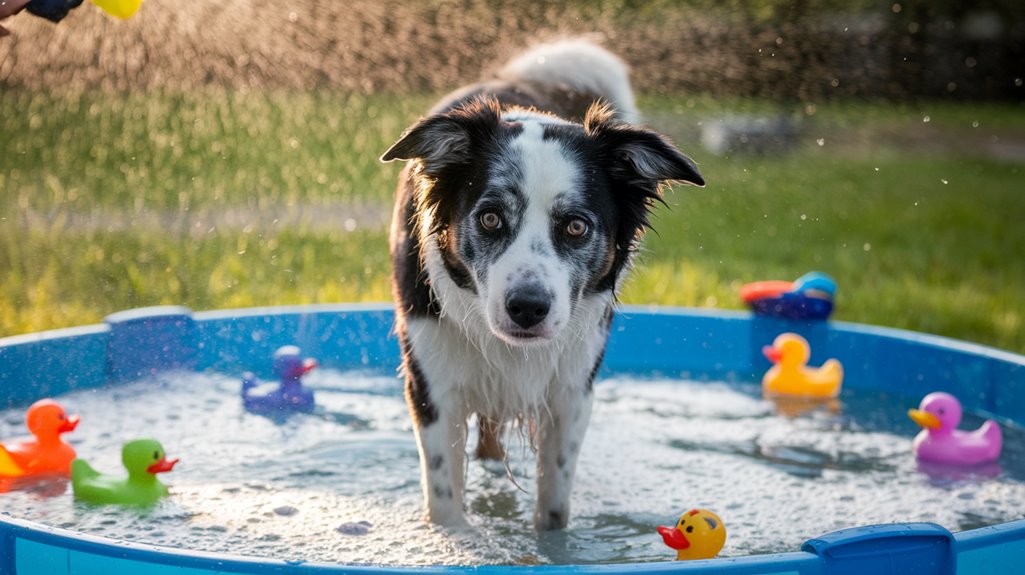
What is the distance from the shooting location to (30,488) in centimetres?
337

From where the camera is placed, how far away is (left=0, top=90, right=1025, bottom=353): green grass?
575 cm

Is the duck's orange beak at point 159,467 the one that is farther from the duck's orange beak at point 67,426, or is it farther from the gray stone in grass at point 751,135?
the gray stone in grass at point 751,135

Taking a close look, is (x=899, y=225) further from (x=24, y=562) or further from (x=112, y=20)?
(x=24, y=562)

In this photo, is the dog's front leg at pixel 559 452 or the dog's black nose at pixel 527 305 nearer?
the dog's black nose at pixel 527 305

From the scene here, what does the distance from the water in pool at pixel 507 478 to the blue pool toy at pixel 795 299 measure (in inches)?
15.2

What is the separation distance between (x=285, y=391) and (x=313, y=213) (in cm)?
317

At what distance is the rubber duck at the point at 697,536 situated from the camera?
108 inches

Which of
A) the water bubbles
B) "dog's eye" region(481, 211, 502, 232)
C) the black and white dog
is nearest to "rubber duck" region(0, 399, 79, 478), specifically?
the water bubbles

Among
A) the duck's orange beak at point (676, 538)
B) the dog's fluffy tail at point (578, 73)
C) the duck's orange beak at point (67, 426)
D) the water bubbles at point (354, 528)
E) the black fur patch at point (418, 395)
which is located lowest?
the water bubbles at point (354, 528)

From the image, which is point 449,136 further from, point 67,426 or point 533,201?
point 67,426

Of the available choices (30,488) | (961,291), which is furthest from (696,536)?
(961,291)

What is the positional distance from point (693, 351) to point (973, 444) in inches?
53.4

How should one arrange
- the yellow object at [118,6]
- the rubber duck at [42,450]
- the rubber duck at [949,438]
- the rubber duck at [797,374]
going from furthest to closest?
the rubber duck at [797,374] → the rubber duck at [949,438] → the rubber duck at [42,450] → the yellow object at [118,6]

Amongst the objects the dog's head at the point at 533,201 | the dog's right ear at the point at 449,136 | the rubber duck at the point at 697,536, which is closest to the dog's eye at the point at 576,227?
the dog's head at the point at 533,201
